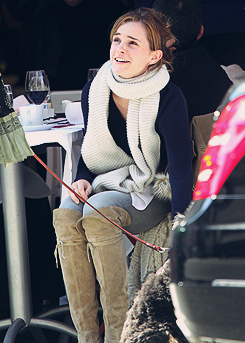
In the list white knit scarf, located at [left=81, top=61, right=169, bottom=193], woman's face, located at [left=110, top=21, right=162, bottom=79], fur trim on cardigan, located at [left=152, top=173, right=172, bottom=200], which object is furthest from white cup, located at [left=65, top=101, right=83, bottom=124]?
fur trim on cardigan, located at [left=152, top=173, right=172, bottom=200]

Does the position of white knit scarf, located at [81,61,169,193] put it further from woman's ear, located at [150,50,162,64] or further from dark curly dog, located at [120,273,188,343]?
dark curly dog, located at [120,273,188,343]

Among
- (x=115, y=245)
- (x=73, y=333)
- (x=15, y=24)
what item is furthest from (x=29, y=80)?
(x=15, y=24)

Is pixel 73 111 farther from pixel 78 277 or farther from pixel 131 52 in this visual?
pixel 78 277

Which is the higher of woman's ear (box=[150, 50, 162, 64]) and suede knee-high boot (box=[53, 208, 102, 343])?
woman's ear (box=[150, 50, 162, 64])

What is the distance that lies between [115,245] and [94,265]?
0.35 ft

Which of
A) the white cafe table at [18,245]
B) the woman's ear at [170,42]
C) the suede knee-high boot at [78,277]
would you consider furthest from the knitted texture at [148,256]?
the woman's ear at [170,42]

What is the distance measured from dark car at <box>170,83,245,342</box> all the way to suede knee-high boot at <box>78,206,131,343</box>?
0.74 m

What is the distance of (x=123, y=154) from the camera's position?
1590 millimetres

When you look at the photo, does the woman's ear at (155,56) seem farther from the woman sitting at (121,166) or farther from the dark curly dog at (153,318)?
the dark curly dog at (153,318)

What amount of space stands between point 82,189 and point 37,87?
1.98 ft

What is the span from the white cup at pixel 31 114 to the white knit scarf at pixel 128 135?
0.76ft

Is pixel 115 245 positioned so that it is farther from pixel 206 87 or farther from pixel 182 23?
pixel 182 23

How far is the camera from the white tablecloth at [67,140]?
5.07ft

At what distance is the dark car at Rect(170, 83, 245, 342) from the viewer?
606mm
